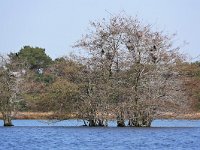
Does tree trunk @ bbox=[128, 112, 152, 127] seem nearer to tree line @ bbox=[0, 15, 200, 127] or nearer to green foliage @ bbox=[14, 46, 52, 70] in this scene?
tree line @ bbox=[0, 15, 200, 127]

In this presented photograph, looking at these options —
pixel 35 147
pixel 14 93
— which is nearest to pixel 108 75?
pixel 14 93

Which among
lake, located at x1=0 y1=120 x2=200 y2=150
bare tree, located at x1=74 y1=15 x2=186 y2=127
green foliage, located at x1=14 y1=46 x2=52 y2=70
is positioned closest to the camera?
lake, located at x1=0 y1=120 x2=200 y2=150

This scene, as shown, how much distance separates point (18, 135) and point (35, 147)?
34.4 ft

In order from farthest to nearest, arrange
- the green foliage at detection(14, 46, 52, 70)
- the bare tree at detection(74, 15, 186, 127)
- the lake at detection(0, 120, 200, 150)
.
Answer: the green foliage at detection(14, 46, 52, 70)
the bare tree at detection(74, 15, 186, 127)
the lake at detection(0, 120, 200, 150)

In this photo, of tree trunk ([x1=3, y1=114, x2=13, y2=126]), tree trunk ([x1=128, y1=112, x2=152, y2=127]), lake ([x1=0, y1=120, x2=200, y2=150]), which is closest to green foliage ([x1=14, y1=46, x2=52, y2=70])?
tree trunk ([x1=3, y1=114, x2=13, y2=126])

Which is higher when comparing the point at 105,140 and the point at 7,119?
the point at 7,119

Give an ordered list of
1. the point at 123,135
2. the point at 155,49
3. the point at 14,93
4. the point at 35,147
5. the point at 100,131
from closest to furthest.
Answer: the point at 35,147 < the point at 123,135 < the point at 100,131 < the point at 155,49 < the point at 14,93

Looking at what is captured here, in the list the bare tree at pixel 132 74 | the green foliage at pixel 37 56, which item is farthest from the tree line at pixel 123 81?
the green foliage at pixel 37 56

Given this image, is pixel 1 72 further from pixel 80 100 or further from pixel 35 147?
pixel 35 147

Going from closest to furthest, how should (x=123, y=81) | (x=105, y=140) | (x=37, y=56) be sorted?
(x=105, y=140), (x=123, y=81), (x=37, y=56)

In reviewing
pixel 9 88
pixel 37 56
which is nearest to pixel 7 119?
pixel 9 88

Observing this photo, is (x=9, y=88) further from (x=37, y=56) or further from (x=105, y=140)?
(x=37, y=56)

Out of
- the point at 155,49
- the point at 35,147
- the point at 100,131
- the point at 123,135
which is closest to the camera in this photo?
the point at 35,147

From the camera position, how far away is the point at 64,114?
52094 millimetres
